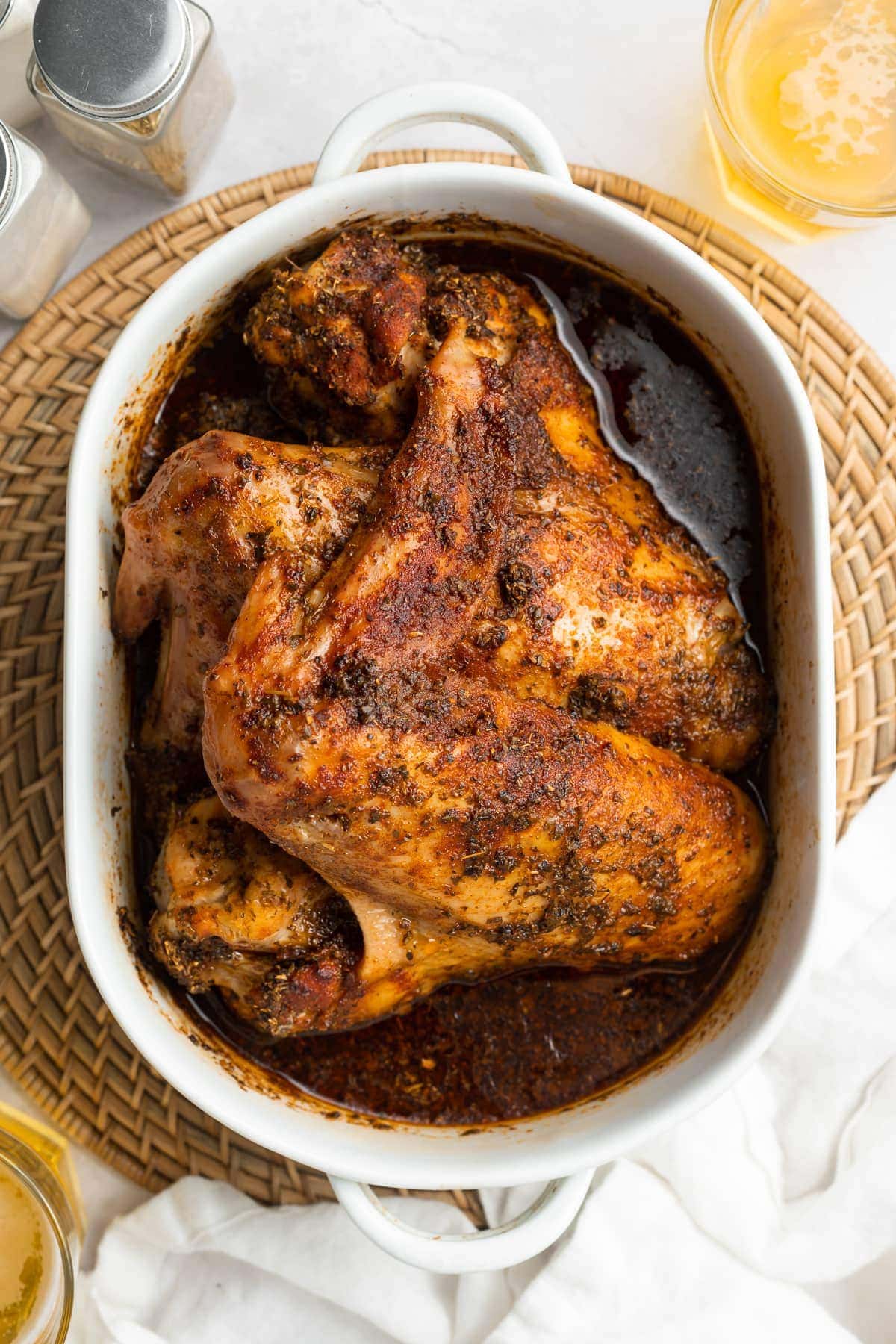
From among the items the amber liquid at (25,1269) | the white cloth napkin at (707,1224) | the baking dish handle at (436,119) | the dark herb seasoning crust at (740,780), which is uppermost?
the baking dish handle at (436,119)

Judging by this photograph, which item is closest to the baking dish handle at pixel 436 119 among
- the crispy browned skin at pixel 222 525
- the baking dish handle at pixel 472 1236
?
the crispy browned skin at pixel 222 525

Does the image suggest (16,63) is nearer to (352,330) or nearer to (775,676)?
(352,330)

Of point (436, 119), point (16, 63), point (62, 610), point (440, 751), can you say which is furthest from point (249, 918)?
point (16, 63)

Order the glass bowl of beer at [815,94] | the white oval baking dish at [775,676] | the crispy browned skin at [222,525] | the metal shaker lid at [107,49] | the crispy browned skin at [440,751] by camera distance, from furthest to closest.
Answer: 1. the glass bowl of beer at [815,94]
2. the metal shaker lid at [107,49]
3. the white oval baking dish at [775,676]
4. the crispy browned skin at [222,525]
5. the crispy browned skin at [440,751]

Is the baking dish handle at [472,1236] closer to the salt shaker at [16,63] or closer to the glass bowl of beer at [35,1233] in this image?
the glass bowl of beer at [35,1233]

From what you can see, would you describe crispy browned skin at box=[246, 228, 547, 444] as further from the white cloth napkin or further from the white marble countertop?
the white cloth napkin

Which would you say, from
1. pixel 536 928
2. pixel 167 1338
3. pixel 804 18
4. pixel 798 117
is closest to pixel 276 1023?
pixel 536 928
